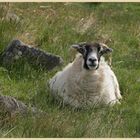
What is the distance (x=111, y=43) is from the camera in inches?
627

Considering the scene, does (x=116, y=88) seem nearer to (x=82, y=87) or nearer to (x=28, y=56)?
(x=82, y=87)

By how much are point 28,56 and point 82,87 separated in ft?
5.71

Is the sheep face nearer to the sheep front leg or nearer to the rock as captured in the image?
the sheep front leg

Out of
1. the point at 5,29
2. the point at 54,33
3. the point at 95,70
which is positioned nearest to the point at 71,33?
the point at 54,33

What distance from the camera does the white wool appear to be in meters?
11.2

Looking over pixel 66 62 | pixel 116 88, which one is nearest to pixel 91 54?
pixel 116 88

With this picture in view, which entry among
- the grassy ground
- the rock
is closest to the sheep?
the grassy ground

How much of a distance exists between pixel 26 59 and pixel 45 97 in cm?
172

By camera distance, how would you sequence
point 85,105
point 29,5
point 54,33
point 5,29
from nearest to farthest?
1. point 85,105
2. point 5,29
3. point 54,33
4. point 29,5

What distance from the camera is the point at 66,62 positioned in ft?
43.4

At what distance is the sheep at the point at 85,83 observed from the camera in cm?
1116

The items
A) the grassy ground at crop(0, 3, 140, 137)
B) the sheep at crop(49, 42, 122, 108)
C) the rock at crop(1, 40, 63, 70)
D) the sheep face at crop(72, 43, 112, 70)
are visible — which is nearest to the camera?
the grassy ground at crop(0, 3, 140, 137)

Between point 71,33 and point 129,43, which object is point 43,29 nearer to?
point 71,33

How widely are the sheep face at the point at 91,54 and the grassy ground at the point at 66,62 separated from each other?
69cm
